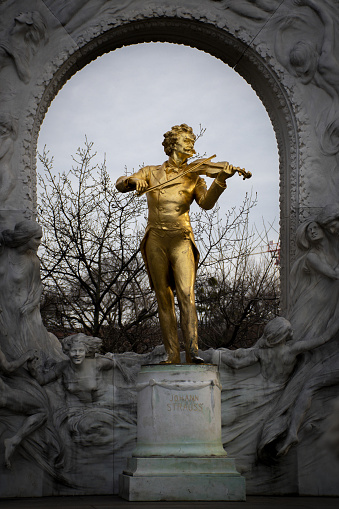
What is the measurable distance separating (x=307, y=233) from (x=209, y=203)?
1629 mm

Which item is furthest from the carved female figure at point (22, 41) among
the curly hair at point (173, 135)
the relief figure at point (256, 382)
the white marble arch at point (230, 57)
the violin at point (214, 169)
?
the relief figure at point (256, 382)

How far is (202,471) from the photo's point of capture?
6152mm

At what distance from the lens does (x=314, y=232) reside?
8.14 m

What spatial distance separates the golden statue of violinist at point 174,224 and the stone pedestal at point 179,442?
1.46 ft

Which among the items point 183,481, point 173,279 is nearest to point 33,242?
point 173,279

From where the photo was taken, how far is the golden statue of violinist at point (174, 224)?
22.9 feet

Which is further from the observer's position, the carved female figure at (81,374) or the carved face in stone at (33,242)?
the carved face in stone at (33,242)

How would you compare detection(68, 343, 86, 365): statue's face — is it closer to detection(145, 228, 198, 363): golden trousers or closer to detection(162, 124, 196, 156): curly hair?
detection(145, 228, 198, 363): golden trousers

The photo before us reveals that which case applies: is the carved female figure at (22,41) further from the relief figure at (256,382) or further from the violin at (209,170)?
the relief figure at (256,382)

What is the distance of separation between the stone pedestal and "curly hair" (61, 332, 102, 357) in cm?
111

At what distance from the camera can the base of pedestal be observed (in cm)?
604

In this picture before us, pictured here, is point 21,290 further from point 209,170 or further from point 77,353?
point 209,170

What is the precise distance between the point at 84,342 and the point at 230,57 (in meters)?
4.13

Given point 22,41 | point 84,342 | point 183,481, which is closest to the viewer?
point 183,481
